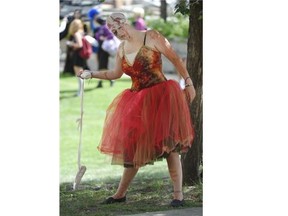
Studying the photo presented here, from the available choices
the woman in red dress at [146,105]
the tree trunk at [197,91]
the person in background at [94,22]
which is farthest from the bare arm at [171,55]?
the person in background at [94,22]

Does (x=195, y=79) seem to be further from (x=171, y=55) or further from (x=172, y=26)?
(x=172, y=26)

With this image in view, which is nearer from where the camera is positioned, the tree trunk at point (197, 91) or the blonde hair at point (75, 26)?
the tree trunk at point (197, 91)

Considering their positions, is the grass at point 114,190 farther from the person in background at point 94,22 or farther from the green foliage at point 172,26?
the person in background at point 94,22

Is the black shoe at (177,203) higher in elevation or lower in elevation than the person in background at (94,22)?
lower

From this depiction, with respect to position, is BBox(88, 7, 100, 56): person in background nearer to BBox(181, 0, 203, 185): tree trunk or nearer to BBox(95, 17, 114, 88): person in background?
BBox(95, 17, 114, 88): person in background

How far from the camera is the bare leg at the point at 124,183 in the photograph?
20.1ft

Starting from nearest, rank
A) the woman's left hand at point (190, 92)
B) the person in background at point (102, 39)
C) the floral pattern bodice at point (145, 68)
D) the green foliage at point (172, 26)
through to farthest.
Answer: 1. the floral pattern bodice at point (145, 68)
2. the woman's left hand at point (190, 92)
3. the person in background at point (102, 39)
4. the green foliage at point (172, 26)

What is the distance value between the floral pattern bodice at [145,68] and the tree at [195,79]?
1.14 ft

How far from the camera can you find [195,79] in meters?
6.21
